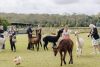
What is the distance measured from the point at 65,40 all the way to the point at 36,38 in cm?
969

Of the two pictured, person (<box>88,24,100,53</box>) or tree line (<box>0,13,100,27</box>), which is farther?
tree line (<box>0,13,100,27</box>)

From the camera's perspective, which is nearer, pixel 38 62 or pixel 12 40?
pixel 38 62

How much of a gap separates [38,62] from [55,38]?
7.93 metres

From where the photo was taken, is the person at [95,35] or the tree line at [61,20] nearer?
the person at [95,35]

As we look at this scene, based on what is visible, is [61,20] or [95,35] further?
[61,20]

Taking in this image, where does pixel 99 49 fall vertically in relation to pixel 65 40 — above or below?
below

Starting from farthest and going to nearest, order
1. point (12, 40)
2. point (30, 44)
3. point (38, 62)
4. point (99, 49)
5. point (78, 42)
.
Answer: point (30, 44), point (12, 40), point (99, 49), point (78, 42), point (38, 62)

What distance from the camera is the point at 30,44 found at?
1086 inches

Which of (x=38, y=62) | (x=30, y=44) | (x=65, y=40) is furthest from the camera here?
(x=30, y=44)

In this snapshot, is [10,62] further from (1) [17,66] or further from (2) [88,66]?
(2) [88,66]

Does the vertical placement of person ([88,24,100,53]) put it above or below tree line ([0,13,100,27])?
above

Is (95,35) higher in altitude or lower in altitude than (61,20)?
higher

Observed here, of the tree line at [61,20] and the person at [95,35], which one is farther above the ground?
the person at [95,35]

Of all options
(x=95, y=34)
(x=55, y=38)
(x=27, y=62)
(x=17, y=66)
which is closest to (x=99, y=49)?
(x=95, y=34)
